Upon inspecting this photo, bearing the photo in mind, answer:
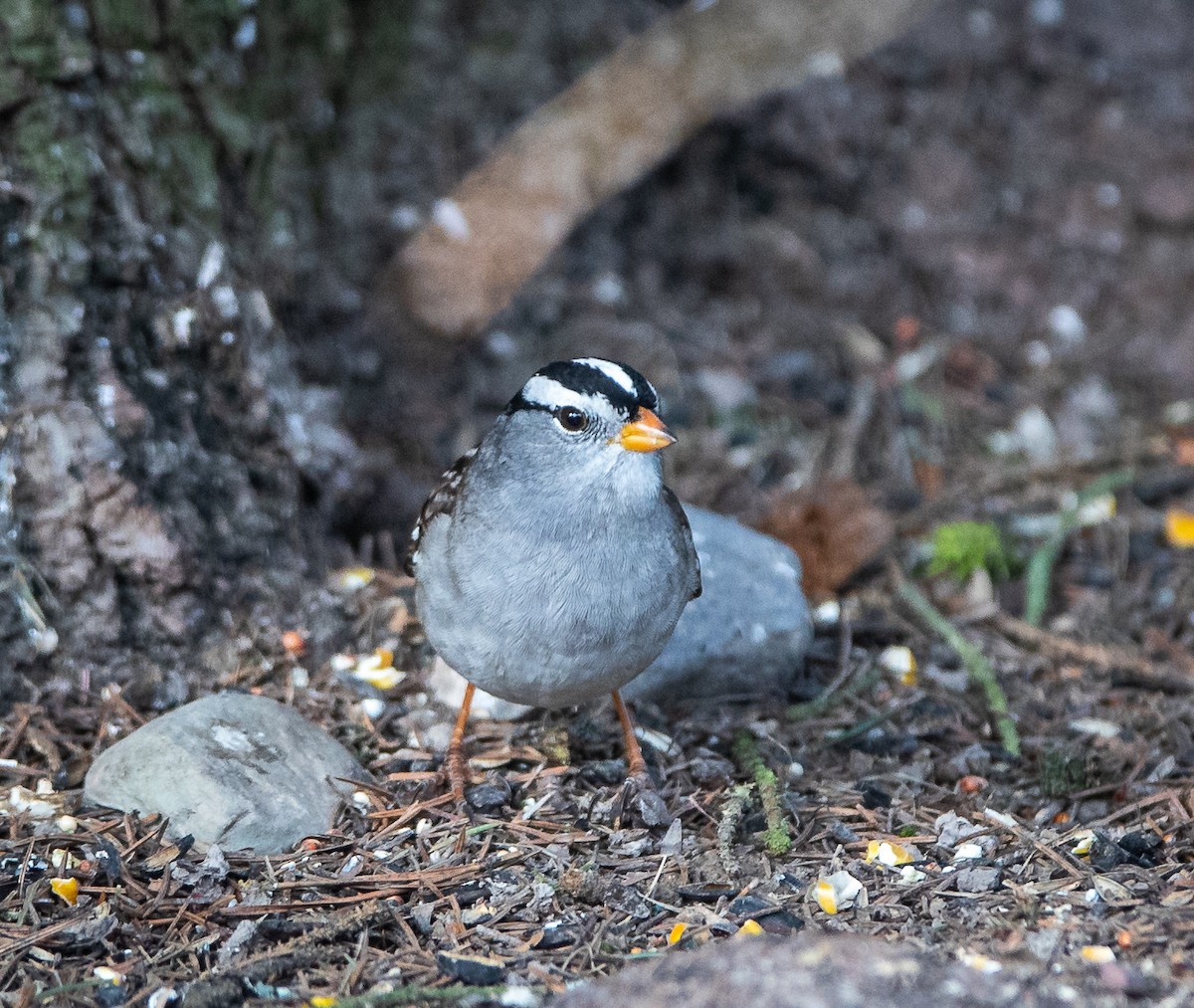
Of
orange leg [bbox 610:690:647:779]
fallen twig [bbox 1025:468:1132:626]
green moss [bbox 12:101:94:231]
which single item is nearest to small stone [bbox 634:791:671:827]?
orange leg [bbox 610:690:647:779]

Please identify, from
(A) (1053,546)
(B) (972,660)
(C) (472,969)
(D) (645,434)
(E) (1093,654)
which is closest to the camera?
(C) (472,969)

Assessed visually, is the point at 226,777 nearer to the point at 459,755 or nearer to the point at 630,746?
the point at 459,755

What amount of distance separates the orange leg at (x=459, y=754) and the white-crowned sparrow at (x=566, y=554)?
0.40 m

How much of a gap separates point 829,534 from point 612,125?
2.60 m

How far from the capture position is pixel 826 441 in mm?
6719

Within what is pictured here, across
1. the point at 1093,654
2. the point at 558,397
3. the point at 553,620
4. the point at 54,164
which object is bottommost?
the point at 1093,654

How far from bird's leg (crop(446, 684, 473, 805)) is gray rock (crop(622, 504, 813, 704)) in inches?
22.5

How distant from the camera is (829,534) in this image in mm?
5863

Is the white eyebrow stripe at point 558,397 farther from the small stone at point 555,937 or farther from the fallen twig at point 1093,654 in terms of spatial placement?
the fallen twig at point 1093,654

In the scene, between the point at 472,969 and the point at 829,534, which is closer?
the point at 472,969

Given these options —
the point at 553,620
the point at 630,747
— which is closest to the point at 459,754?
the point at 630,747

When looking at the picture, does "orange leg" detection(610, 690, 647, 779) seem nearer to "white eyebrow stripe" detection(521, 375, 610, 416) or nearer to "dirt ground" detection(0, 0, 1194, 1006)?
"dirt ground" detection(0, 0, 1194, 1006)

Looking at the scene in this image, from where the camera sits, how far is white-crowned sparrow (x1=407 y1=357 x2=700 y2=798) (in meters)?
3.97

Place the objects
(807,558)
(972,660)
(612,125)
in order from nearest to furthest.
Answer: (972,660) → (807,558) → (612,125)
